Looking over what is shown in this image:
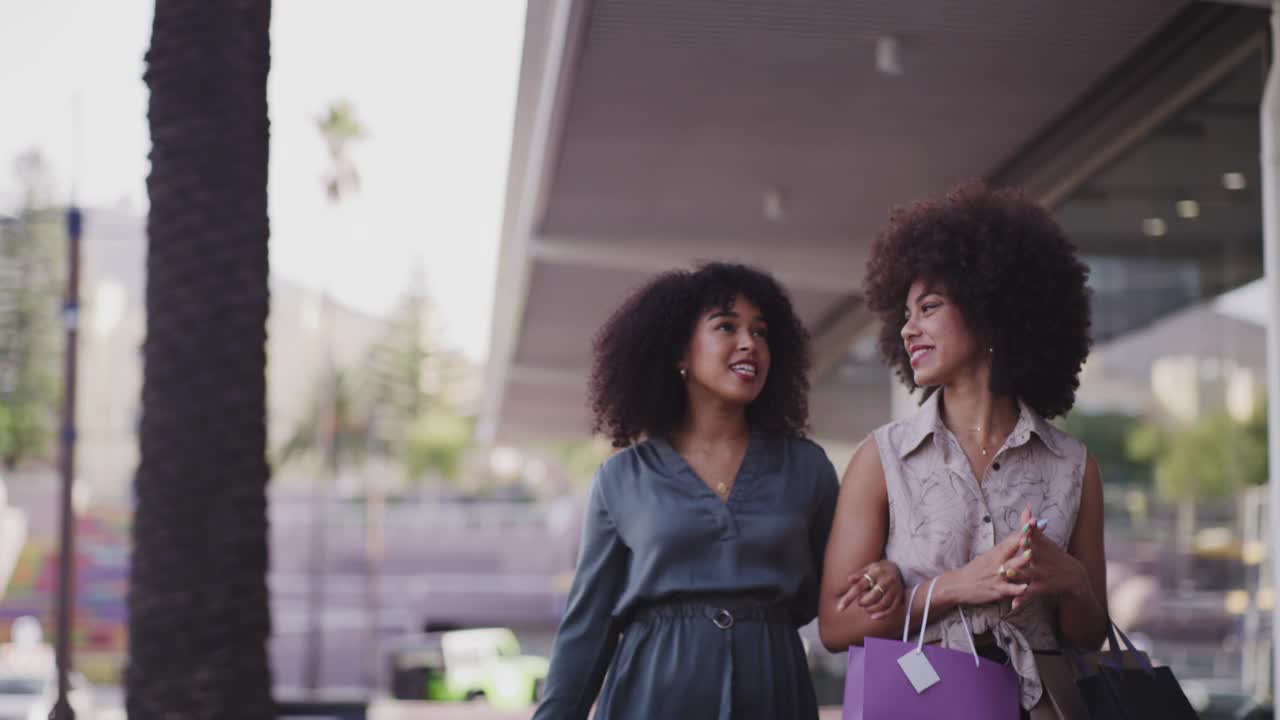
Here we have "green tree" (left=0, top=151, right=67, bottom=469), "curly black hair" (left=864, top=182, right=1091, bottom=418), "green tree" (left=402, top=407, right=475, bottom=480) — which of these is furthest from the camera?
"green tree" (left=402, top=407, right=475, bottom=480)

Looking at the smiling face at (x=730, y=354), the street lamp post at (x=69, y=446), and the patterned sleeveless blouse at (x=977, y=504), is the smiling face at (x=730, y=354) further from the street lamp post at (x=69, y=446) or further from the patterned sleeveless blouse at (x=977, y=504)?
the street lamp post at (x=69, y=446)

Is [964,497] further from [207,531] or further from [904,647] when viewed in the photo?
[207,531]

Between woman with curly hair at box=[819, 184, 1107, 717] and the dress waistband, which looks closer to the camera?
woman with curly hair at box=[819, 184, 1107, 717]

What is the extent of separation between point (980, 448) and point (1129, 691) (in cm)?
63

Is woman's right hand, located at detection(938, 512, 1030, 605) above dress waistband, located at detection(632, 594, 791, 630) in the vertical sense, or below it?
above

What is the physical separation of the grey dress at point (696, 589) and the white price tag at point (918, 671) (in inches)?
26.6

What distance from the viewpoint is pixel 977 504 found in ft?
11.6

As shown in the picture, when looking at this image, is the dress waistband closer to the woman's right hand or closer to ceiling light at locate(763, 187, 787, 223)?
the woman's right hand

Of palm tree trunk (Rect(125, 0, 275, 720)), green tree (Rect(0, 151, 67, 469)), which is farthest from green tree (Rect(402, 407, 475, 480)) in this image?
palm tree trunk (Rect(125, 0, 275, 720))

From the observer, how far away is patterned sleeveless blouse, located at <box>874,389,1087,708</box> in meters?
3.46

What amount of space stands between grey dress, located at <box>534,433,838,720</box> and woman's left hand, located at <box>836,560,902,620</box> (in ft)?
1.59

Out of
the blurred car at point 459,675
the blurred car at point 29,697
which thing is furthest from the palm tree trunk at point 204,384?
the blurred car at point 459,675

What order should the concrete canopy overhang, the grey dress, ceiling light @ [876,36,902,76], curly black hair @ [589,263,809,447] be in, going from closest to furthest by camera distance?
1. the grey dress
2. curly black hair @ [589,263,809,447]
3. the concrete canopy overhang
4. ceiling light @ [876,36,902,76]

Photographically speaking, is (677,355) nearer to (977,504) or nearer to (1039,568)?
(977,504)
